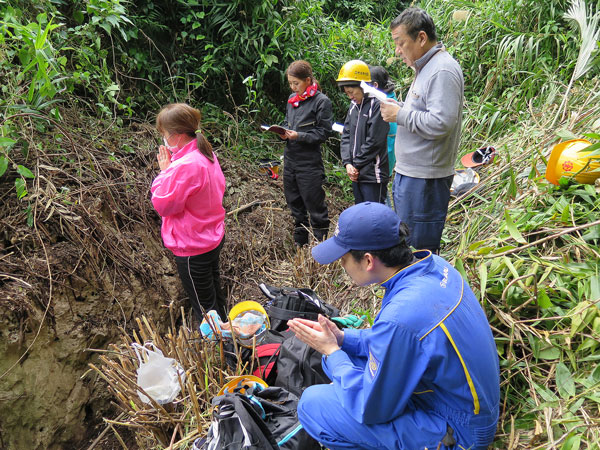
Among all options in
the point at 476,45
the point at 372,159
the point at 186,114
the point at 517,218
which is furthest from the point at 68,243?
the point at 476,45

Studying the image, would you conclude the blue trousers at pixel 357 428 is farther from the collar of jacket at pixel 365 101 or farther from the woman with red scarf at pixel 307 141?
the collar of jacket at pixel 365 101

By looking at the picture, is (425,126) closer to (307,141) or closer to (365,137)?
(365,137)

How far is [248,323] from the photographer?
2.45 m

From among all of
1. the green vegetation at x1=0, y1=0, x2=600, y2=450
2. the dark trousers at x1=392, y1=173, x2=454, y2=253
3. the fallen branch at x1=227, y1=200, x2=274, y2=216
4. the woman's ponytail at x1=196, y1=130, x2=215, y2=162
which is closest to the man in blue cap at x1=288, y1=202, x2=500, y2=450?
the green vegetation at x1=0, y1=0, x2=600, y2=450

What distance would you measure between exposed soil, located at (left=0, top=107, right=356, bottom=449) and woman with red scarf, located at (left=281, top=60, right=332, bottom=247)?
581 millimetres

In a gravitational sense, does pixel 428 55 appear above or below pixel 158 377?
above

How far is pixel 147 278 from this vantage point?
3.37 metres

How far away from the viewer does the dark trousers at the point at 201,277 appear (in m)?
2.77

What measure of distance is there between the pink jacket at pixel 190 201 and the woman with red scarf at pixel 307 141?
3.89 feet

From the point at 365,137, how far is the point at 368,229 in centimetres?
215

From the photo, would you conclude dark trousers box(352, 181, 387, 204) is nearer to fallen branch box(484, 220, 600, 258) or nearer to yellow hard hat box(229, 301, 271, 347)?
fallen branch box(484, 220, 600, 258)

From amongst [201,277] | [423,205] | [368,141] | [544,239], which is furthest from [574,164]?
[201,277]

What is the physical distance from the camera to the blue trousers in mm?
1545

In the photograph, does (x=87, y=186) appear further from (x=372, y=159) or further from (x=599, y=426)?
(x=599, y=426)
